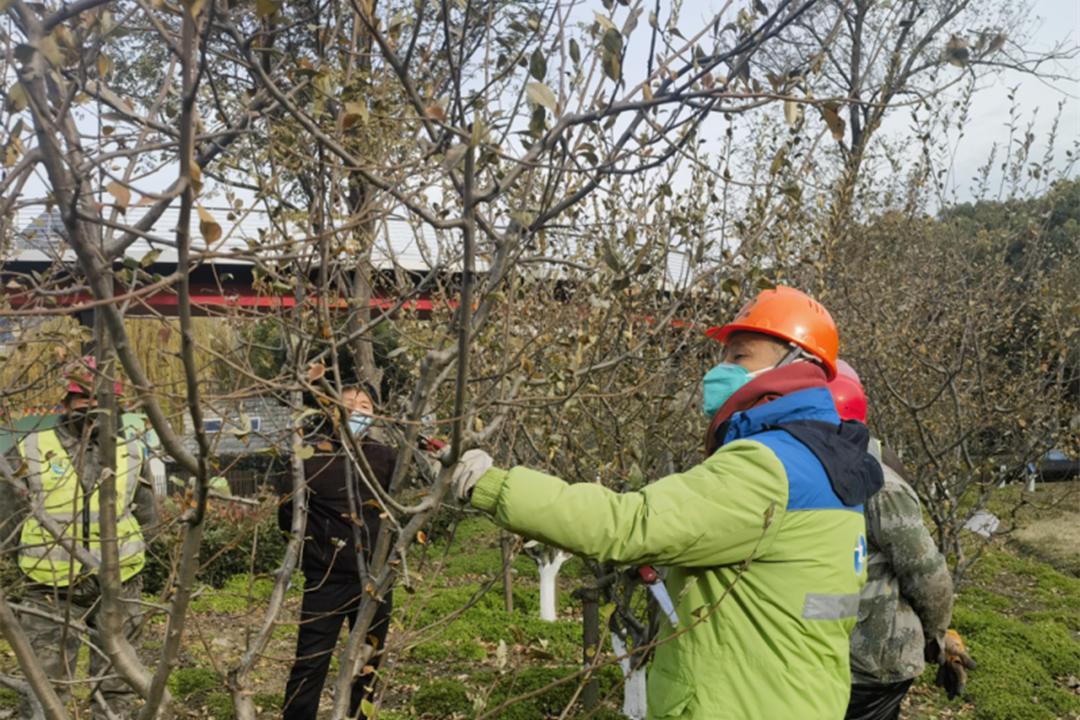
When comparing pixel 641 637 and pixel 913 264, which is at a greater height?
pixel 913 264

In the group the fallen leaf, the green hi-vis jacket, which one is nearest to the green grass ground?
the green hi-vis jacket

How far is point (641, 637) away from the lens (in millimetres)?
4168

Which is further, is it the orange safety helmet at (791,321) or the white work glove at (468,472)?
the orange safety helmet at (791,321)

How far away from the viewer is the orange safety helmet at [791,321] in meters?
2.74

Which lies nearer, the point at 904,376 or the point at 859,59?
the point at 904,376

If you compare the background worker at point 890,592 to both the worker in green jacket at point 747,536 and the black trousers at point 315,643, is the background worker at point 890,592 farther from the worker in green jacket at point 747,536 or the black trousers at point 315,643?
the black trousers at point 315,643

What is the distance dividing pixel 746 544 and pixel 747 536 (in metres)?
0.03

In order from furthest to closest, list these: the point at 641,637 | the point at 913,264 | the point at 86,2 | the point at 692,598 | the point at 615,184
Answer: the point at 913,264 → the point at 615,184 → the point at 641,637 → the point at 692,598 → the point at 86,2

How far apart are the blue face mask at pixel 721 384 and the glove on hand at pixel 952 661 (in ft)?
5.74

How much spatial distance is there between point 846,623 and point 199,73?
2051 millimetres

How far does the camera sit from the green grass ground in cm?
589

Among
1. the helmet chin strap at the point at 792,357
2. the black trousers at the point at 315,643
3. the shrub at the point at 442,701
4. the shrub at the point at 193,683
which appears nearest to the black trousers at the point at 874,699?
the helmet chin strap at the point at 792,357

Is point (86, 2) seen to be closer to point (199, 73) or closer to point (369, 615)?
point (199, 73)

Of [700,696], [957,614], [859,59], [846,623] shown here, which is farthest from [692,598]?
[859,59]
